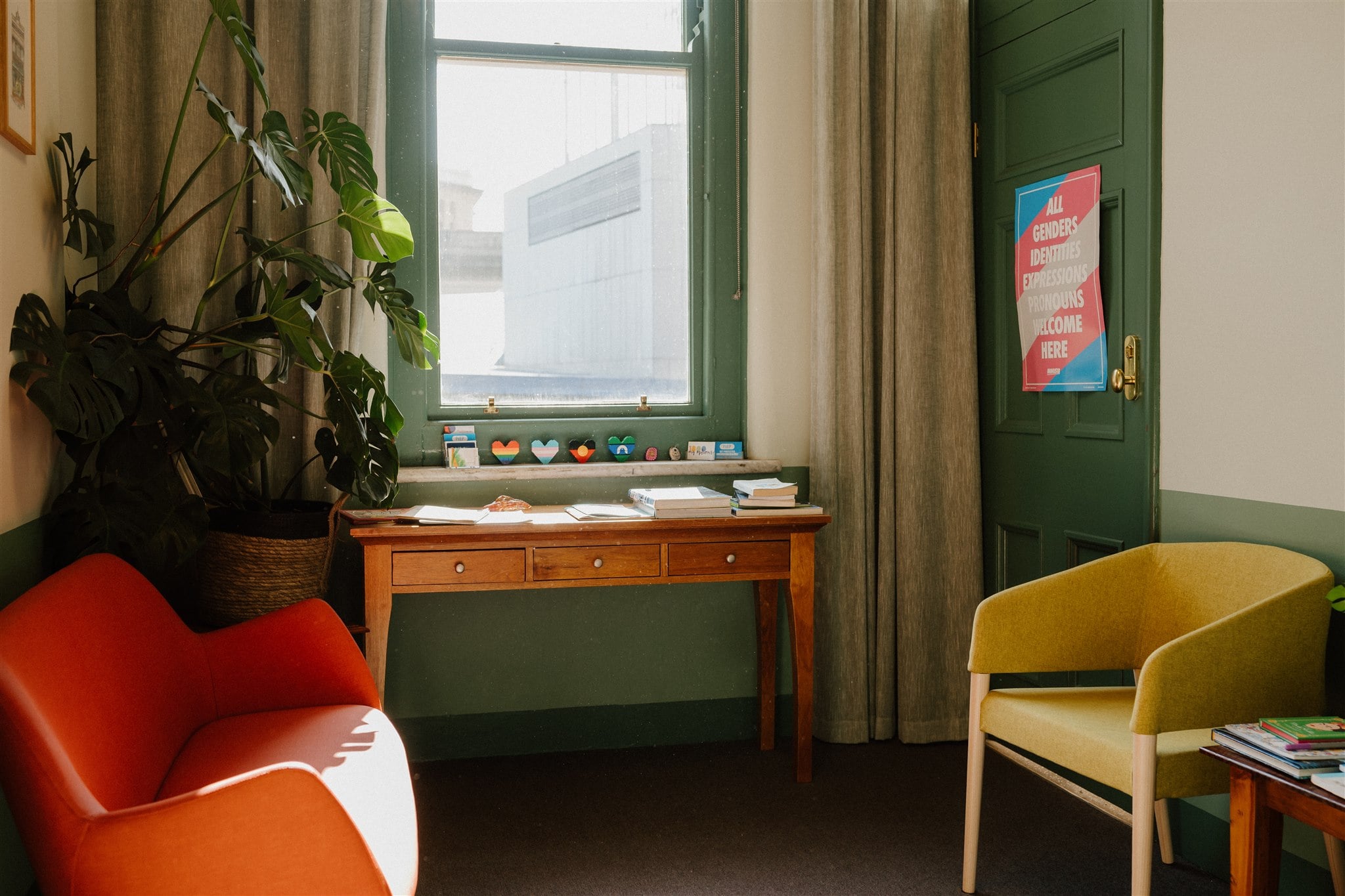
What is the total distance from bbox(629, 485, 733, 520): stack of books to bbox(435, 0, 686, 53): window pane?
1.50m

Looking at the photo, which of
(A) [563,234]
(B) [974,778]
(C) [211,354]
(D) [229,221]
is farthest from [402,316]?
(B) [974,778]

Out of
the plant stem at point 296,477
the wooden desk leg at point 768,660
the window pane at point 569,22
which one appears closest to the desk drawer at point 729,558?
the wooden desk leg at point 768,660

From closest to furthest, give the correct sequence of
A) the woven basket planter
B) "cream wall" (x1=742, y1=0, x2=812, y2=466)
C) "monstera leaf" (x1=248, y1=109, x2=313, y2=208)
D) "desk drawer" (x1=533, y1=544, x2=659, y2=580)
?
"monstera leaf" (x1=248, y1=109, x2=313, y2=208) → the woven basket planter → "desk drawer" (x1=533, y1=544, x2=659, y2=580) → "cream wall" (x1=742, y1=0, x2=812, y2=466)

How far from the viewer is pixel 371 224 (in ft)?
8.14

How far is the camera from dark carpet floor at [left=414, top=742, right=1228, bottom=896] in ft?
7.32

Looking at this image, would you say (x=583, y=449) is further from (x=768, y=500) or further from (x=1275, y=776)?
(x=1275, y=776)

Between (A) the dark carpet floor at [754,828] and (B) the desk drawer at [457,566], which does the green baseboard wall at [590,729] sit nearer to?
(A) the dark carpet floor at [754,828]

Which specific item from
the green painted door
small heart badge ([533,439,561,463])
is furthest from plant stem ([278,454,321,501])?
the green painted door

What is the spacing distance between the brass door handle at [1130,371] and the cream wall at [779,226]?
0.99 metres

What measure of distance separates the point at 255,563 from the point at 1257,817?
213 centimetres

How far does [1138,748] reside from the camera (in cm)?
175

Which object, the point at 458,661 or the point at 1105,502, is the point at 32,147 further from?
the point at 1105,502

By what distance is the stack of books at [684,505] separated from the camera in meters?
2.69

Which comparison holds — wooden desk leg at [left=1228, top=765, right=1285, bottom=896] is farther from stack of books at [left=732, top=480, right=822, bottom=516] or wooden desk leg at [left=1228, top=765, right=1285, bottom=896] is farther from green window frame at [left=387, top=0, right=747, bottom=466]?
green window frame at [left=387, top=0, right=747, bottom=466]
